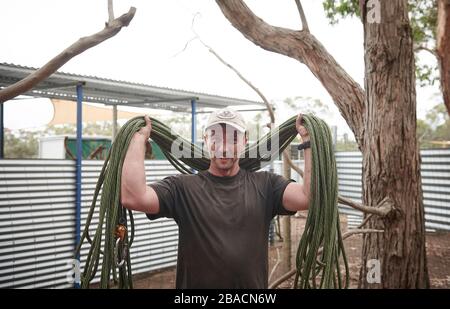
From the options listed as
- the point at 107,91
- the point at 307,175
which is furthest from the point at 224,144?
the point at 107,91

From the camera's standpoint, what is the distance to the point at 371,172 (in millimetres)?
2881

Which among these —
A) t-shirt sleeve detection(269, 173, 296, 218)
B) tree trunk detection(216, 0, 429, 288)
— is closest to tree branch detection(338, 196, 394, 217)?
tree trunk detection(216, 0, 429, 288)

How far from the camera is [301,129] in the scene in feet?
5.74

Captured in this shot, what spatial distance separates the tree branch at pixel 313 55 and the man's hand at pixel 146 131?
5.10ft

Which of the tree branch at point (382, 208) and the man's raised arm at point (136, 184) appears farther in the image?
the tree branch at point (382, 208)

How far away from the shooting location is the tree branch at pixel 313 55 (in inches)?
119

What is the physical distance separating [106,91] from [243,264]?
4726 mm

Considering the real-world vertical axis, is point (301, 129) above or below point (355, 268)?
above

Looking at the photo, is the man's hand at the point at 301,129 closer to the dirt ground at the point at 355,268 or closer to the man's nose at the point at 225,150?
the man's nose at the point at 225,150

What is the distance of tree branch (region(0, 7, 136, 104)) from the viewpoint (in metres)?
1.66

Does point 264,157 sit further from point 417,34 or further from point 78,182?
point 417,34

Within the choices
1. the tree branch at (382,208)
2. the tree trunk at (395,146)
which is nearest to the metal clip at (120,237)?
the tree branch at (382,208)

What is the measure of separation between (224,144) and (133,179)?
42 centimetres

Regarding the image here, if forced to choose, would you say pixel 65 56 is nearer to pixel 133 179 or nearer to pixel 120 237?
pixel 133 179
